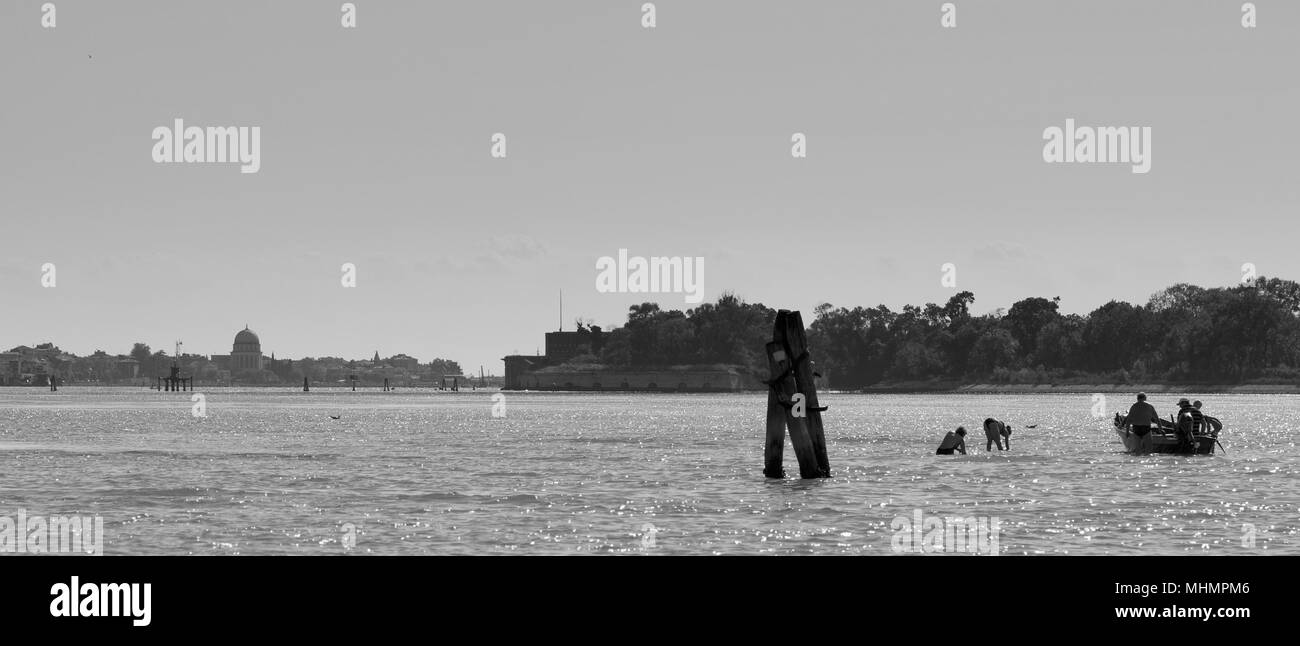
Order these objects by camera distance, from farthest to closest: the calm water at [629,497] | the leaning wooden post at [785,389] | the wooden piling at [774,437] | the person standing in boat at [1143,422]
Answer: the person standing in boat at [1143,422] < the wooden piling at [774,437] < the leaning wooden post at [785,389] < the calm water at [629,497]

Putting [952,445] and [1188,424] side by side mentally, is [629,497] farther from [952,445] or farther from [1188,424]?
[1188,424]

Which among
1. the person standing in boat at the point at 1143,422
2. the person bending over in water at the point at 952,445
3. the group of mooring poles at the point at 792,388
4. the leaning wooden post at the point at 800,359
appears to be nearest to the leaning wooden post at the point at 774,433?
the group of mooring poles at the point at 792,388

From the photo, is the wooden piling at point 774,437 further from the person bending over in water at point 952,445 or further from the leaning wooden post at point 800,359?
the person bending over in water at point 952,445

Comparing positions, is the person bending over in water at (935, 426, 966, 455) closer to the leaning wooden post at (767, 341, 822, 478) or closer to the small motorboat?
the small motorboat

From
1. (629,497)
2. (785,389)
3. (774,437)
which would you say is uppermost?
(785,389)

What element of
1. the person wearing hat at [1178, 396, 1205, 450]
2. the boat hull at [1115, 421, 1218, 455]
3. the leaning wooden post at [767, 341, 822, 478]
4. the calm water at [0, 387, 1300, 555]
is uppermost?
the leaning wooden post at [767, 341, 822, 478]

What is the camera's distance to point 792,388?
120 ft

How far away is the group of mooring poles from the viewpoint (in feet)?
120

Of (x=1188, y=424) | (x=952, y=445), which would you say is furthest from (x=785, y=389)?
(x=1188, y=424)

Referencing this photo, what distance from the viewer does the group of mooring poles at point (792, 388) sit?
36.6m

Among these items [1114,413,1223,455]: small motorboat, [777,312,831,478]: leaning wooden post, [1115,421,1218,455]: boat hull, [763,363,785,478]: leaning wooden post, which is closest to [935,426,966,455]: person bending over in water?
[1114,413,1223,455]: small motorboat
